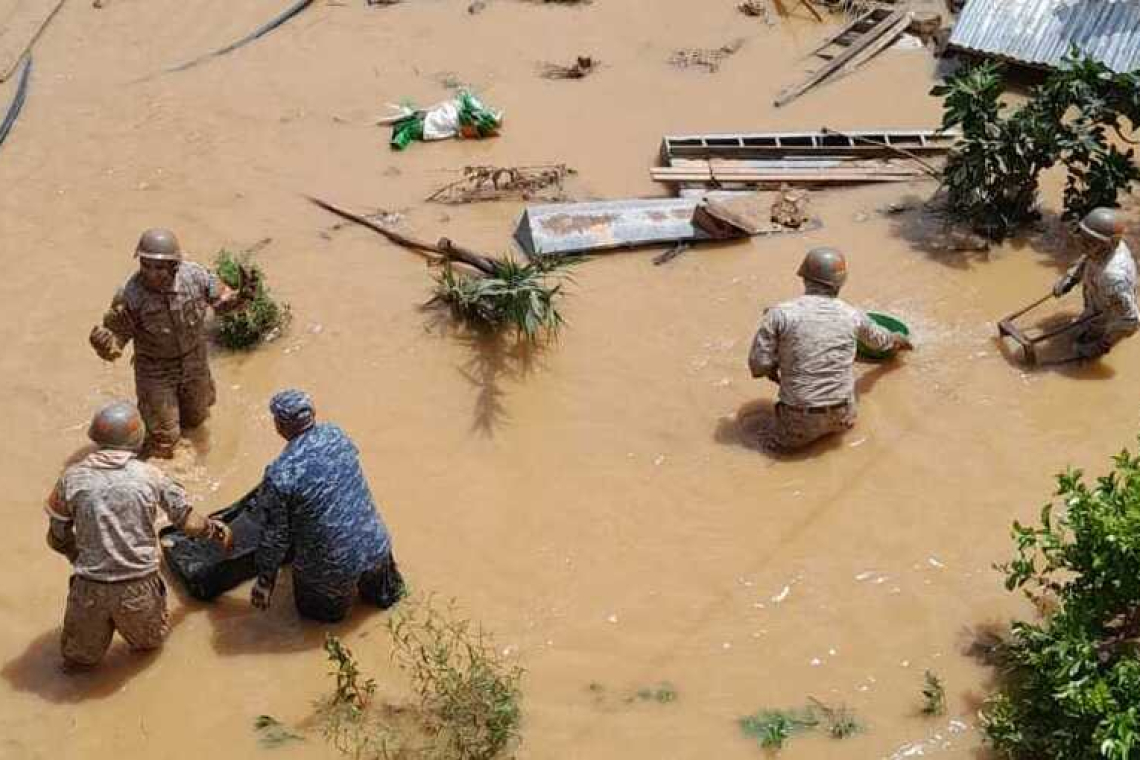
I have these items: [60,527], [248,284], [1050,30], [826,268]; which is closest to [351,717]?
[60,527]

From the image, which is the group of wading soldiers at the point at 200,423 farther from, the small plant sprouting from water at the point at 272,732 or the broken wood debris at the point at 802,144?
the broken wood debris at the point at 802,144

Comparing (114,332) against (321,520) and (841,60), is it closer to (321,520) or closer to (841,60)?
(321,520)

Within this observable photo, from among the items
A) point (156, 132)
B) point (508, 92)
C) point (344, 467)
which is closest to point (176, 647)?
point (344, 467)

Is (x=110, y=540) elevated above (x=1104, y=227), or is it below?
below

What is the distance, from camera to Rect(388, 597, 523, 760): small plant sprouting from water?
214 inches

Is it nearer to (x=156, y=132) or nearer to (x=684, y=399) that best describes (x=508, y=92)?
(x=156, y=132)

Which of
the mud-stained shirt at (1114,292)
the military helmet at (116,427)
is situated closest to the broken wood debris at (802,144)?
the mud-stained shirt at (1114,292)

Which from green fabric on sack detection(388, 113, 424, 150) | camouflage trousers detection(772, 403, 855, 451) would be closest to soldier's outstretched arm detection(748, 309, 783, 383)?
camouflage trousers detection(772, 403, 855, 451)

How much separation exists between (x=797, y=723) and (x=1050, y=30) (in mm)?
7856

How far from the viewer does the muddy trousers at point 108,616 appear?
565cm

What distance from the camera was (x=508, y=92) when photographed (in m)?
11.3

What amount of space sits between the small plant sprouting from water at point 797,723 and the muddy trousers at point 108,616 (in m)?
2.83

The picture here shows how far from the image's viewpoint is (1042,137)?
8.68m

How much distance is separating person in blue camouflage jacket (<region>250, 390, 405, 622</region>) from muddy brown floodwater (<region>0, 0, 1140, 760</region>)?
1.39 feet
